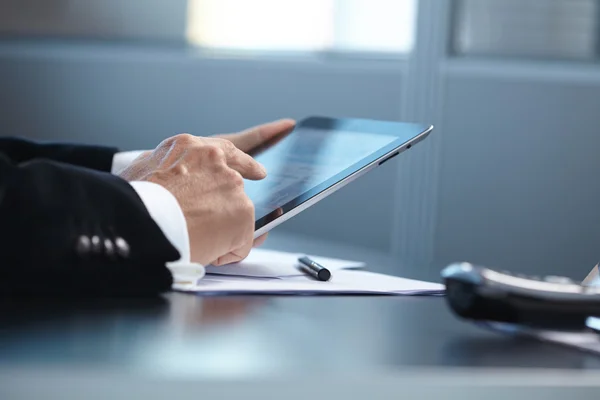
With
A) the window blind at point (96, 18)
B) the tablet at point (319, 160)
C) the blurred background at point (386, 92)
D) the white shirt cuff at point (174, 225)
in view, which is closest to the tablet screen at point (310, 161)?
the tablet at point (319, 160)

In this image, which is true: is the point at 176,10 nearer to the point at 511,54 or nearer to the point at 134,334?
the point at 511,54

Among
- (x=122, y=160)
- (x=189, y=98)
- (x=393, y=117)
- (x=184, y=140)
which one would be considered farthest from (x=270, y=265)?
(x=189, y=98)

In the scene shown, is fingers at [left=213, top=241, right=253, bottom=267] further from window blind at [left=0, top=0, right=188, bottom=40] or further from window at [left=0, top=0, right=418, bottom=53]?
window blind at [left=0, top=0, right=188, bottom=40]

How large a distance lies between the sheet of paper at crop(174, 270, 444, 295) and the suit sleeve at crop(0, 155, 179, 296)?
85mm

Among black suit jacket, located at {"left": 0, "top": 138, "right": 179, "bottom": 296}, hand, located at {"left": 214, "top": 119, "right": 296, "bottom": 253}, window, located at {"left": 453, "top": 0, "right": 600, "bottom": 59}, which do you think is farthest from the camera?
window, located at {"left": 453, "top": 0, "right": 600, "bottom": 59}

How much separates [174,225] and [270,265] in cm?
24

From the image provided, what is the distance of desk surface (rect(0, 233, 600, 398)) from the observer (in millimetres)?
474

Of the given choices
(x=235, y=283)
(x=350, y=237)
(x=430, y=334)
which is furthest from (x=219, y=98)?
(x=430, y=334)

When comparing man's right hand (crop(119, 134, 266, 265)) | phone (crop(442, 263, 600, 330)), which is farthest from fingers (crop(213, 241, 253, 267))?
phone (crop(442, 263, 600, 330))

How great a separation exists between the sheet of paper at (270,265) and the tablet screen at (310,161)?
0.06 m

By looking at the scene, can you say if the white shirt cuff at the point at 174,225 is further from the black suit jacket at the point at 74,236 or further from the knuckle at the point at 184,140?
the knuckle at the point at 184,140

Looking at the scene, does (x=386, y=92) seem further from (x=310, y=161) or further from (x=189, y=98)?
(x=310, y=161)

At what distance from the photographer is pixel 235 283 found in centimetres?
86

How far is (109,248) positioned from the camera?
0.71 m
